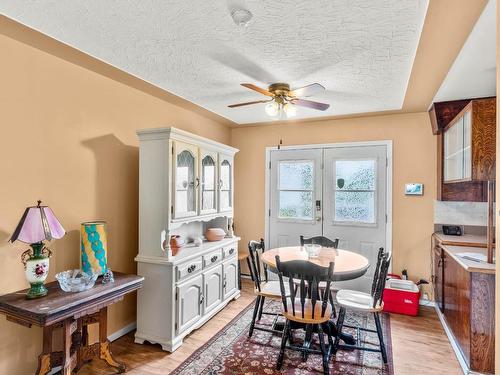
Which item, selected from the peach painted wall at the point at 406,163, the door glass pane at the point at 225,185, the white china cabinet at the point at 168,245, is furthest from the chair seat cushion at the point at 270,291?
the peach painted wall at the point at 406,163

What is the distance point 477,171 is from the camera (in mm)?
2480

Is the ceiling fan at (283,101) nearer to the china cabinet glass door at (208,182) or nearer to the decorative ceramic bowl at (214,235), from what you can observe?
the china cabinet glass door at (208,182)

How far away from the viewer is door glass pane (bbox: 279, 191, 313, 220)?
14.3ft

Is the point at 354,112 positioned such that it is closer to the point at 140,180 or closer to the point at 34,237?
the point at 140,180

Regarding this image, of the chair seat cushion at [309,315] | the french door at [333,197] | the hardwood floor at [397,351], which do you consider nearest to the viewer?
the chair seat cushion at [309,315]

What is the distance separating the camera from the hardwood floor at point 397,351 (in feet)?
7.86

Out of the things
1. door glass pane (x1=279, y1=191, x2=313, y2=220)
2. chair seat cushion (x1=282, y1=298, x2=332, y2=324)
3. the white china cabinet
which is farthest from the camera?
door glass pane (x1=279, y1=191, x2=313, y2=220)

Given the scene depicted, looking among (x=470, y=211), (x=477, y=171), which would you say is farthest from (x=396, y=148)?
(x=477, y=171)

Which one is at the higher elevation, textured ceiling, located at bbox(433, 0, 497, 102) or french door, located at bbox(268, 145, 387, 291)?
textured ceiling, located at bbox(433, 0, 497, 102)

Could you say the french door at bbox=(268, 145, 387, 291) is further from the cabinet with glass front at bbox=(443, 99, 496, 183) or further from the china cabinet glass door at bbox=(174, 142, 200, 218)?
the china cabinet glass door at bbox=(174, 142, 200, 218)

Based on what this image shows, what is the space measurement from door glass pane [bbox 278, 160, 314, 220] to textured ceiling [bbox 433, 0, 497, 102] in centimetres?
184

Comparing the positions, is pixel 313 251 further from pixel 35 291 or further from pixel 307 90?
pixel 35 291

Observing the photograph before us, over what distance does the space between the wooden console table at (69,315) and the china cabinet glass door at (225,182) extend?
1460mm

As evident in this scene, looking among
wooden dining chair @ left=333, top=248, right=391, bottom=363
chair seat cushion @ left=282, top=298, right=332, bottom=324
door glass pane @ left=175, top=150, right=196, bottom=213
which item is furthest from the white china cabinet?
wooden dining chair @ left=333, top=248, right=391, bottom=363
